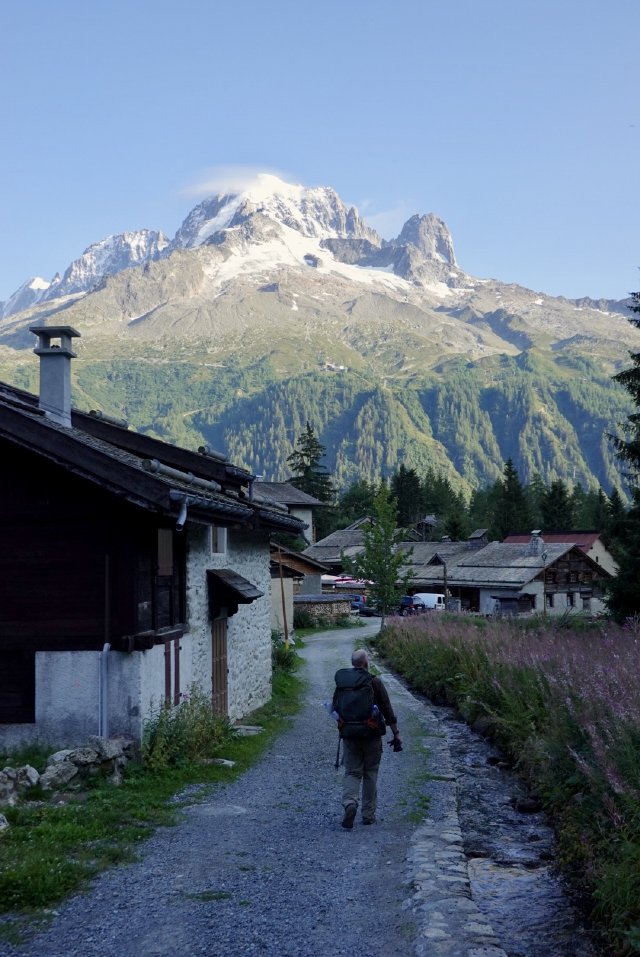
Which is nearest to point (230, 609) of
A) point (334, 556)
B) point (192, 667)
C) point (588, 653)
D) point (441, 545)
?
point (192, 667)

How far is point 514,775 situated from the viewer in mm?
14734

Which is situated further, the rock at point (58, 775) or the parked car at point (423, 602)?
the parked car at point (423, 602)

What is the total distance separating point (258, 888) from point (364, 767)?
2790mm

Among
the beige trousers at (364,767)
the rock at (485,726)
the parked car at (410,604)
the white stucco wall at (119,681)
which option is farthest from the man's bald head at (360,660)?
the parked car at (410,604)

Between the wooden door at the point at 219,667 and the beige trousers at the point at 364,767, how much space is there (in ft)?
21.7

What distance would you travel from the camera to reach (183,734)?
1366cm

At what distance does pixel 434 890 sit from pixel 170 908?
2.30 meters

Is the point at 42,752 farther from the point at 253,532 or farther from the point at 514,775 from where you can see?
the point at 253,532

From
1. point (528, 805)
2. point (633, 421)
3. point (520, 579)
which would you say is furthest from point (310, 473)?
point (528, 805)

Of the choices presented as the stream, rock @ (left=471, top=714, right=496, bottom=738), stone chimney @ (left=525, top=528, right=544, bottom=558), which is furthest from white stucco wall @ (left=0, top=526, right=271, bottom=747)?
stone chimney @ (left=525, top=528, right=544, bottom=558)

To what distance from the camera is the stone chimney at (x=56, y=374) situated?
15.4 metres

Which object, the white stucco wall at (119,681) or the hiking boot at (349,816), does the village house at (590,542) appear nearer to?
the white stucco wall at (119,681)

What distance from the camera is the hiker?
10625mm

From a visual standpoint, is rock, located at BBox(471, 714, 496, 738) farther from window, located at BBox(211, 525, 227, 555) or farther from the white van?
the white van
